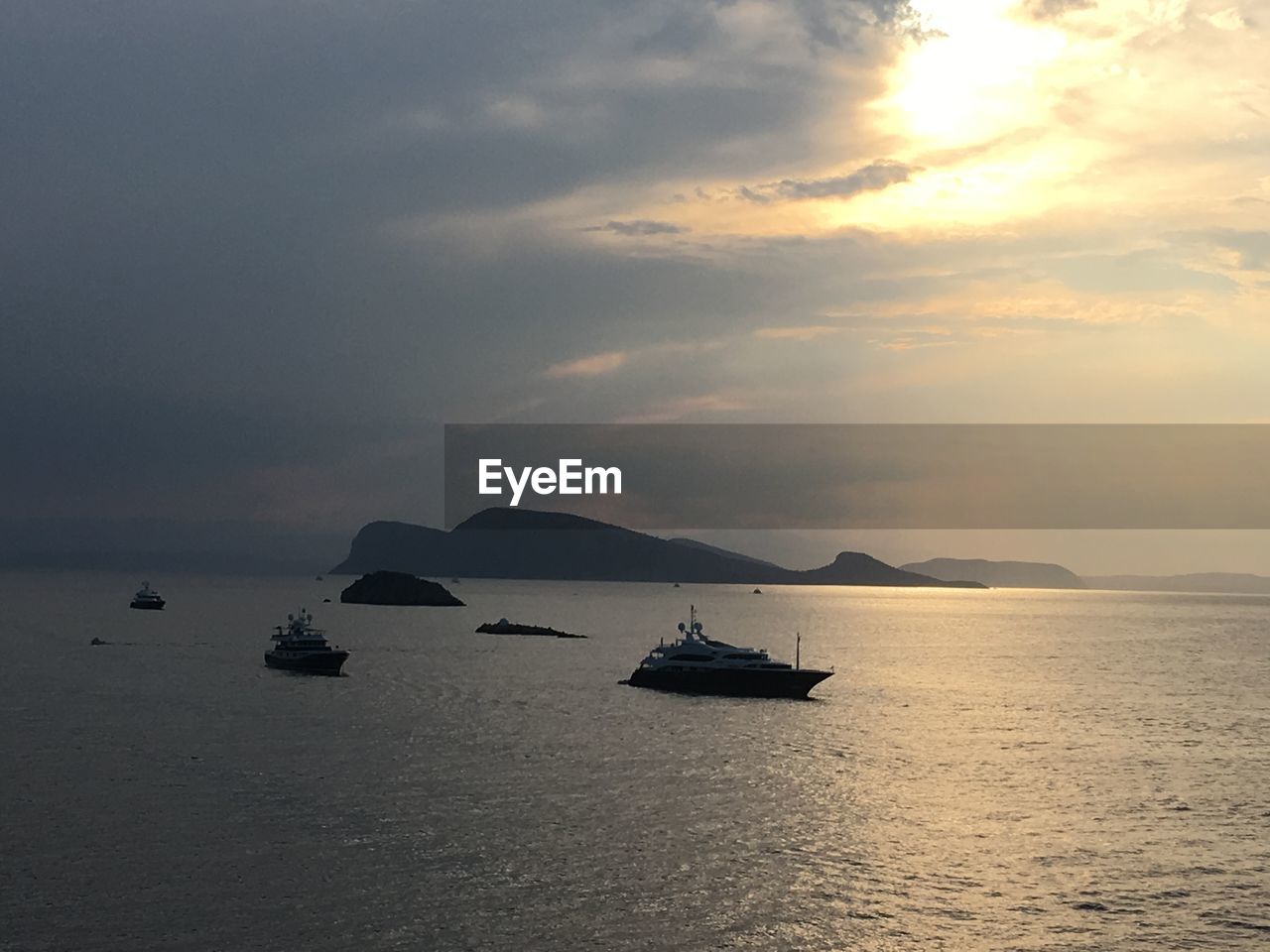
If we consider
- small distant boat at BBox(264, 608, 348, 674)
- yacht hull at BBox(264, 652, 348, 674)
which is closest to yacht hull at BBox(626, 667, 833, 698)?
small distant boat at BBox(264, 608, 348, 674)

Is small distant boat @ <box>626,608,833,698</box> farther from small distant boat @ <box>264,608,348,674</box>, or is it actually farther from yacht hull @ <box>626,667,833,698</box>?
small distant boat @ <box>264,608,348,674</box>

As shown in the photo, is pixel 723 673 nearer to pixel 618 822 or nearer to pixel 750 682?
pixel 750 682

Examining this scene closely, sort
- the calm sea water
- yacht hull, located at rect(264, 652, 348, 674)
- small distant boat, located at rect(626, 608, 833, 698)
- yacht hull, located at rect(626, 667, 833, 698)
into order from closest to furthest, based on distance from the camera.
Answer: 1. the calm sea water
2. yacht hull, located at rect(626, 667, 833, 698)
3. small distant boat, located at rect(626, 608, 833, 698)
4. yacht hull, located at rect(264, 652, 348, 674)

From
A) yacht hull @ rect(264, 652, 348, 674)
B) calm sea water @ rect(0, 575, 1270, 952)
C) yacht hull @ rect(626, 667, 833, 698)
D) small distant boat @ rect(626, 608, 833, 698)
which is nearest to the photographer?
calm sea water @ rect(0, 575, 1270, 952)

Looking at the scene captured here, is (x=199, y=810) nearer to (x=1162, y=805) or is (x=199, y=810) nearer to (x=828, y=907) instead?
(x=828, y=907)

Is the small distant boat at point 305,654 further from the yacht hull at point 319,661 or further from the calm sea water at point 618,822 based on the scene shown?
the calm sea water at point 618,822

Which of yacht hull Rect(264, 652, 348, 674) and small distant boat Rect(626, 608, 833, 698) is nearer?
small distant boat Rect(626, 608, 833, 698)
